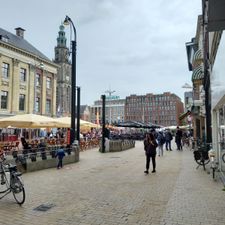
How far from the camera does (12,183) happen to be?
7.32 metres

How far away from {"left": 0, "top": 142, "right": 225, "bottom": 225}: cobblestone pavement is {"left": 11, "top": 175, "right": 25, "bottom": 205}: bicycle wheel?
0.15 m

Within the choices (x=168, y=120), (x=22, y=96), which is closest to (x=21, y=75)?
(x=22, y=96)

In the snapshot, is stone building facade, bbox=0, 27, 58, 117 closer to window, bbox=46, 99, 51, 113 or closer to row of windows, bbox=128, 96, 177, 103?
window, bbox=46, 99, 51, 113

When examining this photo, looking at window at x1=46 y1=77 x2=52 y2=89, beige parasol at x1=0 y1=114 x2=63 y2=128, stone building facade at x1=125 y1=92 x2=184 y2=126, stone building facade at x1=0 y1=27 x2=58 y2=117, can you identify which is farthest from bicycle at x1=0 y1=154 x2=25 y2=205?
stone building facade at x1=125 y1=92 x2=184 y2=126

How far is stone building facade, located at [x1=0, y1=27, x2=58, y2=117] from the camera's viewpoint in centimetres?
4097

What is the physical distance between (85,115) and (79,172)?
383 ft

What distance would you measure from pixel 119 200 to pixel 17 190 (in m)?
2.53

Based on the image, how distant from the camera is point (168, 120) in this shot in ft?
512

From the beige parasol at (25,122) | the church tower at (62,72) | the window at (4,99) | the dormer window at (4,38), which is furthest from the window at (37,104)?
the church tower at (62,72)

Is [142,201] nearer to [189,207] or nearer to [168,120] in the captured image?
[189,207]

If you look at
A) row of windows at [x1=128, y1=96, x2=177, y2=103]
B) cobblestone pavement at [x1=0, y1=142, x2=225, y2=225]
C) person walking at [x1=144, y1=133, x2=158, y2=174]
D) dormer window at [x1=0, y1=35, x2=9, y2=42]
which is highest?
row of windows at [x1=128, y1=96, x2=177, y2=103]

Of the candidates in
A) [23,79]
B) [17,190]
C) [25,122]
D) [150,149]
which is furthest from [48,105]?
[17,190]

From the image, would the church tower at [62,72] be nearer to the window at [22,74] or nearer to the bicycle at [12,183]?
the window at [22,74]

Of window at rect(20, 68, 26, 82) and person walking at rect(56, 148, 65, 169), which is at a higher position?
window at rect(20, 68, 26, 82)
